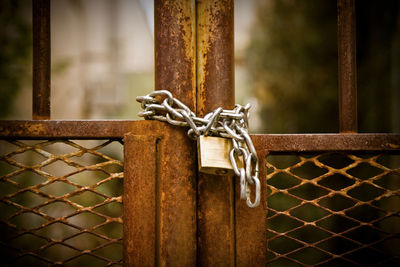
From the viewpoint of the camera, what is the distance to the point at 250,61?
2234 millimetres

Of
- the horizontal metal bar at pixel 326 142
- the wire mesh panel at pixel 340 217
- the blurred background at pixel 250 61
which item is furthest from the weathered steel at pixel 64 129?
the blurred background at pixel 250 61

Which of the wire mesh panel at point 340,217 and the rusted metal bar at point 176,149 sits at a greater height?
the rusted metal bar at point 176,149

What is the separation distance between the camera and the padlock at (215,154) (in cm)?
42

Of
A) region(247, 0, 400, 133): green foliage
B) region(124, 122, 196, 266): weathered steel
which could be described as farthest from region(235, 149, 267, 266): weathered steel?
region(247, 0, 400, 133): green foliage

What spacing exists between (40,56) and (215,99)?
1.29ft

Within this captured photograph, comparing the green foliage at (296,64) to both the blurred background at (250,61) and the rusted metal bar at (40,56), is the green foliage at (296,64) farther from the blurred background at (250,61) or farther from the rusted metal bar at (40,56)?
the rusted metal bar at (40,56)

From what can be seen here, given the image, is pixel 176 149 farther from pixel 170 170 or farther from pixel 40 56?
pixel 40 56

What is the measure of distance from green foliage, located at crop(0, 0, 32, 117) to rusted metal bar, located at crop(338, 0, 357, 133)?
1.72 meters

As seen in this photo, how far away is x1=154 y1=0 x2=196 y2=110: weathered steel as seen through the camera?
1.72 ft

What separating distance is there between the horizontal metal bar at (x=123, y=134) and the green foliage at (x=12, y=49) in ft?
4.25

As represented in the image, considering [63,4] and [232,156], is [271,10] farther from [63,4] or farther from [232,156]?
[232,156]

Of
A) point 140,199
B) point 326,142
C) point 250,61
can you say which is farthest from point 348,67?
point 250,61

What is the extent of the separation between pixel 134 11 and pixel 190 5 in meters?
1.91

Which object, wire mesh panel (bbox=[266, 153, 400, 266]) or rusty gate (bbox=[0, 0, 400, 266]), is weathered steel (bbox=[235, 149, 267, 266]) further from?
wire mesh panel (bbox=[266, 153, 400, 266])
